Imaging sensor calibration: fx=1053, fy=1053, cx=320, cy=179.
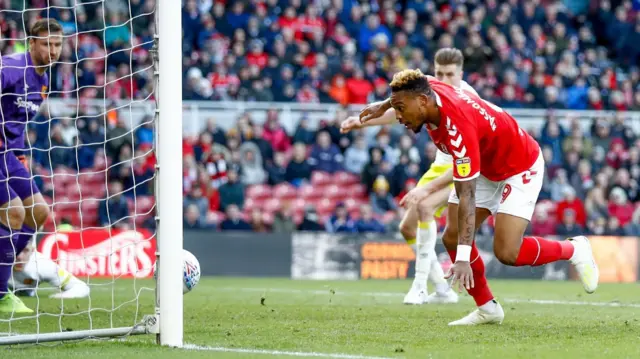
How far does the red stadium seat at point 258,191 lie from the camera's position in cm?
1792

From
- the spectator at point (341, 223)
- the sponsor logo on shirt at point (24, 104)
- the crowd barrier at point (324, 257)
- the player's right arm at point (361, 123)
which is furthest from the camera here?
the spectator at point (341, 223)

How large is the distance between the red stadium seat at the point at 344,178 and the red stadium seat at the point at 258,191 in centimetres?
122

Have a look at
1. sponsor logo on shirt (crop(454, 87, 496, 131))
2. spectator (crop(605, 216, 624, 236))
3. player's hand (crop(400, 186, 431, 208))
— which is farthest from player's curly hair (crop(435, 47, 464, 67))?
spectator (crop(605, 216, 624, 236))

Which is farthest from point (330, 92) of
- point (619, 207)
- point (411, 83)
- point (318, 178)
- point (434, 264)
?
point (411, 83)

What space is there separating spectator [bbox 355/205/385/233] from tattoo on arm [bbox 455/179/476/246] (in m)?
10.8

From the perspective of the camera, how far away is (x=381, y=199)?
1817 centimetres

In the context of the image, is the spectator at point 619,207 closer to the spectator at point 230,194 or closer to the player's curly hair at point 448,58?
the spectator at point 230,194

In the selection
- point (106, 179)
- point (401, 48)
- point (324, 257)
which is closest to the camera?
point (106, 179)

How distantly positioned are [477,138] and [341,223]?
10719 millimetres

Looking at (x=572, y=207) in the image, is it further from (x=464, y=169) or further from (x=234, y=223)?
(x=464, y=169)

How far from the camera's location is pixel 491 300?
7.73m

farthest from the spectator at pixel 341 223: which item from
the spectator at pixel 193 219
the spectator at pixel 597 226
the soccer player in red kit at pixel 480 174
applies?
the soccer player in red kit at pixel 480 174

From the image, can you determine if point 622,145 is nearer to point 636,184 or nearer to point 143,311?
point 636,184

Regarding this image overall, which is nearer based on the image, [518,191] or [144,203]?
[518,191]
